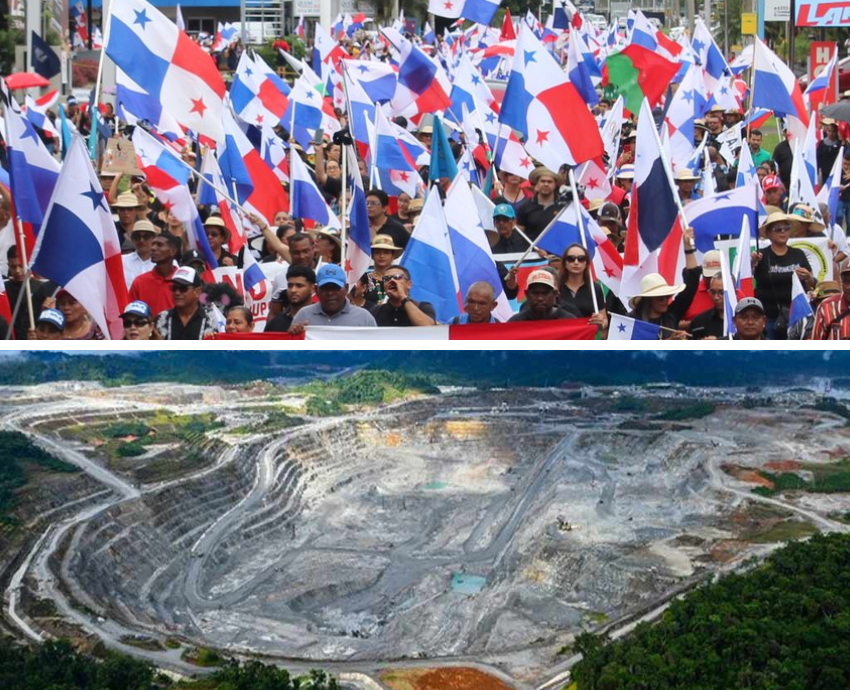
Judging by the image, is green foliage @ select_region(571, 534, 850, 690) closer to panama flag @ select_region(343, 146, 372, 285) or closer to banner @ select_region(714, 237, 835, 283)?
panama flag @ select_region(343, 146, 372, 285)

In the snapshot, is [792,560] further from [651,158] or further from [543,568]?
[651,158]

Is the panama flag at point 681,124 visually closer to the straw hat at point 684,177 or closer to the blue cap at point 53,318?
the straw hat at point 684,177

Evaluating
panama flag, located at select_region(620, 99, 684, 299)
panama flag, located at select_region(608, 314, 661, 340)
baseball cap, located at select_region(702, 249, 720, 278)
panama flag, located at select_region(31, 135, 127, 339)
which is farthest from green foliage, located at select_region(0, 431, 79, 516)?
baseball cap, located at select_region(702, 249, 720, 278)

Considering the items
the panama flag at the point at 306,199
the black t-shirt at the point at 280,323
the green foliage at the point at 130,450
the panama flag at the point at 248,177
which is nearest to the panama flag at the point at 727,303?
the black t-shirt at the point at 280,323

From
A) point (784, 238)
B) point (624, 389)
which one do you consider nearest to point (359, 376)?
point (624, 389)

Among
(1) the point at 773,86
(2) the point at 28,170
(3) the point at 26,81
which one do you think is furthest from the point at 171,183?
(3) the point at 26,81

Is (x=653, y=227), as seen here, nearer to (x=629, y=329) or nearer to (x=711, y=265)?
(x=711, y=265)
